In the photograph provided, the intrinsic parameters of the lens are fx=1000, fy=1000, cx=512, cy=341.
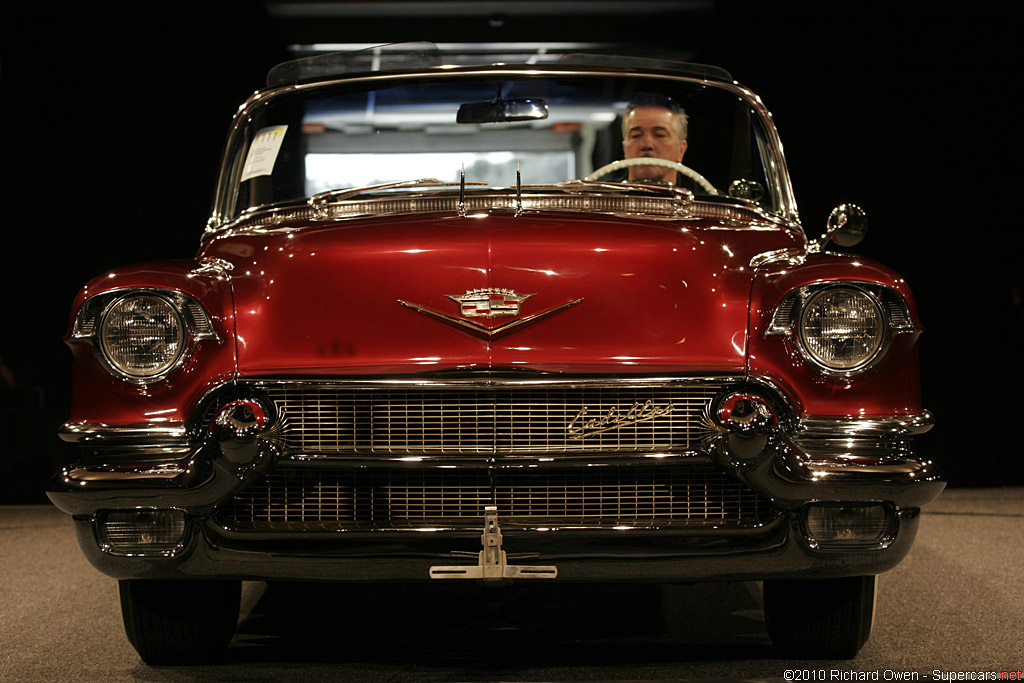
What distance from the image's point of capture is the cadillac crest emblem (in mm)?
2086

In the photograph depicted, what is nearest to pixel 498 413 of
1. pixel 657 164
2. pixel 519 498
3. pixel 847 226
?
pixel 519 498

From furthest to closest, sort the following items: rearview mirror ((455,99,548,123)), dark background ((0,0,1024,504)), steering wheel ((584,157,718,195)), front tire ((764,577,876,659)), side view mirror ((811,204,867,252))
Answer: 1. dark background ((0,0,1024,504))
2. steering wheel ((584,157,718,195))
3. rearview mirror ((455,99,548,123))
4. side view mirror ((811,204,867,252))
5. front tire ((764,577,876,659))

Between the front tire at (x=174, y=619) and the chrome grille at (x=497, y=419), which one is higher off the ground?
the chrome grille at (x=497, y=419)

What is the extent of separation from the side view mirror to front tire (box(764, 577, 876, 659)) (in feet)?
2.98

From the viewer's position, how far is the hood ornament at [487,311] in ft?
6.82

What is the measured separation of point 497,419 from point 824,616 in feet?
3.21

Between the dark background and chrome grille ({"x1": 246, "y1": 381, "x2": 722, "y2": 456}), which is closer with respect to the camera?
chrome grille ({"x1": 246, "y1": 381, "x2": 722, "y2": 456})

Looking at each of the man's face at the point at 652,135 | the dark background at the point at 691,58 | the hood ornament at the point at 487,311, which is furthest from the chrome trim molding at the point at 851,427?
the dark background at the point at 691,58

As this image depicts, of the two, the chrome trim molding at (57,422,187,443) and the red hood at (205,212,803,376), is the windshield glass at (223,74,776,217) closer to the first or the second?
the red hood at (205,212,803,376)

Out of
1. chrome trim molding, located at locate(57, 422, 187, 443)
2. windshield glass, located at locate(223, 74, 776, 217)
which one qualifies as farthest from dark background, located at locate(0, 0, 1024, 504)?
chrome trim molding, located at locate(57, 422, 187, 443)

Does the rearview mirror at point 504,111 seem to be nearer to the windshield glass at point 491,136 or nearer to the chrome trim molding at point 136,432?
the windshield glass at point 491,136

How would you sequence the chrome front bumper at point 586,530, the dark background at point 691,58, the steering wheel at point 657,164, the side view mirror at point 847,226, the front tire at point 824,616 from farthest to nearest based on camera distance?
the dark background at point 691,58 < the steering wheel at point 657,164 < the side view mirror at point 847,226 < the front tire at point 824,616 < the chrome front bumper at point 586,530

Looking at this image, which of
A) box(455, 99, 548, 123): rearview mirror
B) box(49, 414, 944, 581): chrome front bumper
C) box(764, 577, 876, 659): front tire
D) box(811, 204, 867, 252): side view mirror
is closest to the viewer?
box(49, 414, 944, 581): chrome front bumper

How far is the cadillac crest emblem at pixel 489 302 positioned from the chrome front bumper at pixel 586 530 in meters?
0.45
